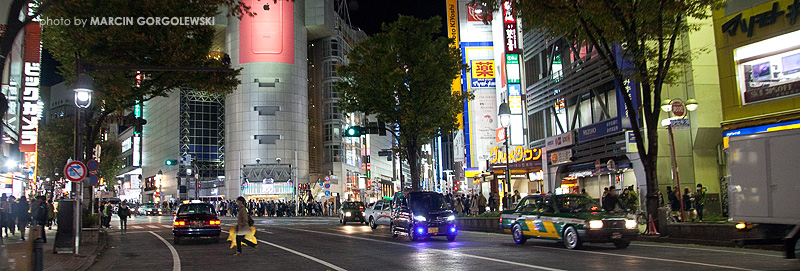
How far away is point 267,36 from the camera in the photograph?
90500mm

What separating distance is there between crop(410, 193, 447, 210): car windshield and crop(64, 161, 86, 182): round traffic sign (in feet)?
33.4

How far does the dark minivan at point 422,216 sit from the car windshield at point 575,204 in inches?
178

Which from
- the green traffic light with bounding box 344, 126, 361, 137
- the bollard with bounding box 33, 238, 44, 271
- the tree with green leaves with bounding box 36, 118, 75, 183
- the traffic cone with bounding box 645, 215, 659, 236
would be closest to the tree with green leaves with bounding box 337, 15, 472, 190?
the green traffic light with bounding box 344, 126, 361, 137

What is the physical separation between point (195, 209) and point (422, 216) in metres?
8.50

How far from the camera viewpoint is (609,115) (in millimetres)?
30656

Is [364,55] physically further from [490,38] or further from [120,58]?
[490,38]

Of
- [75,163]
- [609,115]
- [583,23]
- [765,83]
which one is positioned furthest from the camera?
[609,115]

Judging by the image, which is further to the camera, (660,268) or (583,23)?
(583,23)

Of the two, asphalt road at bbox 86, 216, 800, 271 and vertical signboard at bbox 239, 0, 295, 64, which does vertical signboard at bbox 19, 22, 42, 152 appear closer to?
asphalt road at bbox 86, 216, 800, 271

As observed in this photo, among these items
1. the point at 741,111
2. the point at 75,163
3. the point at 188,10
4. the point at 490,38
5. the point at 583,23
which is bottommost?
the point at 75,163

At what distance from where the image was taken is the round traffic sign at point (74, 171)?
16453 millimetres

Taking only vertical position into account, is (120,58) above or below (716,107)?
above

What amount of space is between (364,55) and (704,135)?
16155 mm

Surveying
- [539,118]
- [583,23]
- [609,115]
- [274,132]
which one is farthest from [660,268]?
[274,132]
